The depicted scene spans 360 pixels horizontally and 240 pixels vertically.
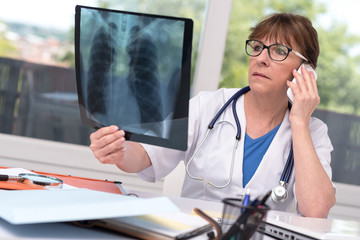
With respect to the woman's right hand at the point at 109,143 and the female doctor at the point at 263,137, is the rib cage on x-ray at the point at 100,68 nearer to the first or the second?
the woman's right hand at the point at 109,143

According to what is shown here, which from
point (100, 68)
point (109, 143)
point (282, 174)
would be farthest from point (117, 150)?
point (282, 174)

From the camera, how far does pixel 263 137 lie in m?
1.73

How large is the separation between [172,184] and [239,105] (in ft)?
1.23

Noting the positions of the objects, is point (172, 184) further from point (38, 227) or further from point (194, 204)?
point (38, 227)

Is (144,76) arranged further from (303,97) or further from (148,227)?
(303,97)

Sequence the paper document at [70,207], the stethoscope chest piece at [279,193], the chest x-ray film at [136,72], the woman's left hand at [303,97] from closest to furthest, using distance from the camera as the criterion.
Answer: the paper document at [70,207] < the chest x-ray film at [136,72] < the stethoscope chest piece at [279,193] < the woman's left hand at [303,97]

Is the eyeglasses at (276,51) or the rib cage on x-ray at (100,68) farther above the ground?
the eyeglasses at (276,51)

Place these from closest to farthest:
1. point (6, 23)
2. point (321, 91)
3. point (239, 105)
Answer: point (239, 105)
point (6, 23)
point (321, 91)

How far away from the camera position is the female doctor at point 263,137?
1.58m

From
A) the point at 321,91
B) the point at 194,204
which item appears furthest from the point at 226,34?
the point at 194,204

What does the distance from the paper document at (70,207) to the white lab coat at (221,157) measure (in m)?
0.68

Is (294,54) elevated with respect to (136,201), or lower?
elevated

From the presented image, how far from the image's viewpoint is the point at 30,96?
110 inches

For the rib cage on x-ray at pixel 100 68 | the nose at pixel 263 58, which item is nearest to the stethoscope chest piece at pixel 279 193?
the nose at pixel 263 58
